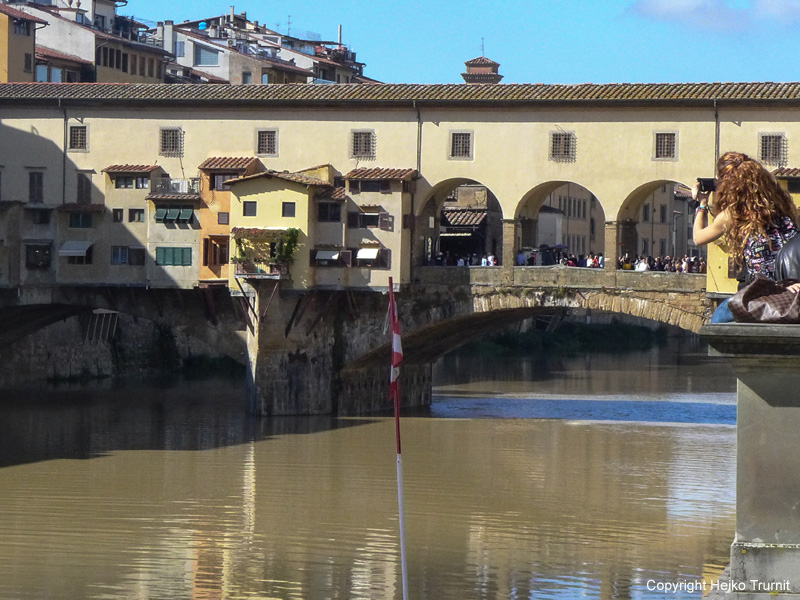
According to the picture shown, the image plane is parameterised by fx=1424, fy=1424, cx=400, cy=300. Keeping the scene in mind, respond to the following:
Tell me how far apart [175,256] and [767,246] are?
33.7 metres

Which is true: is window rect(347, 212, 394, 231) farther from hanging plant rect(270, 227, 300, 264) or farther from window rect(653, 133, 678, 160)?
window rect(653, 133, 678, 160)

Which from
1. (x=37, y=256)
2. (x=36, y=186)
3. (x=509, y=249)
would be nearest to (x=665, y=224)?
(x=509, y=249)

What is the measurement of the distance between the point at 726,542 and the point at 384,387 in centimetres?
2148

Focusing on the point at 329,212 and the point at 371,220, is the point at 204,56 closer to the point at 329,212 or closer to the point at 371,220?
the point at 329,212

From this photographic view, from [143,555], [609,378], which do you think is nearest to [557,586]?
[143,555]

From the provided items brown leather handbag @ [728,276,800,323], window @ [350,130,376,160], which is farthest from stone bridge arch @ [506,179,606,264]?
brown leather handbag @ [728,276,800,323]

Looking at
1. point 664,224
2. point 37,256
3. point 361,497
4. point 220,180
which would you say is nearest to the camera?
point 361,497

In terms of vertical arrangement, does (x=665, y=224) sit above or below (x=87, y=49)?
below

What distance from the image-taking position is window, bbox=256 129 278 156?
39219 millimetres

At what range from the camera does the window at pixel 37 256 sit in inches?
1599

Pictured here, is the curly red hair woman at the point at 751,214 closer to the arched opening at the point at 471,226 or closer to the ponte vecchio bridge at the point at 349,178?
the ponte vecchio bridge at the point at 349,178

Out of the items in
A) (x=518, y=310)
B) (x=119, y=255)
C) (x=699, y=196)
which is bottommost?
(x=699, y=196)

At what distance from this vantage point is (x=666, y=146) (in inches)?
1395

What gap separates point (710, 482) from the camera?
1089 inches
